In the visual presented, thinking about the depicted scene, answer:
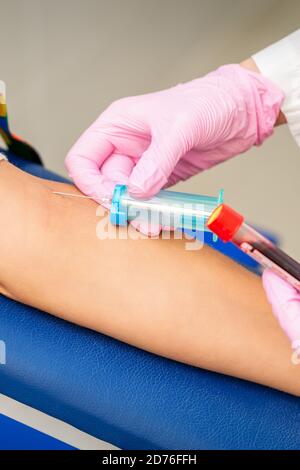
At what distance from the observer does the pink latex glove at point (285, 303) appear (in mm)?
752

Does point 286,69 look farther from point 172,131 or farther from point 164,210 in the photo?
point 164,210

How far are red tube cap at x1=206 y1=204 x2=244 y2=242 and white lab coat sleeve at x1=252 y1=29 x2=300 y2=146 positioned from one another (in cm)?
47

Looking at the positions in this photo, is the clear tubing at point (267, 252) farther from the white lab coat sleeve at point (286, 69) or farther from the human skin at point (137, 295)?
the white lab coat sleeve at point (286, 69)

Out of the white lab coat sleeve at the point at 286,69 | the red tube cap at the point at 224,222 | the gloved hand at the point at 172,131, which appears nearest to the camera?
the red tube cap at the point at 224,222

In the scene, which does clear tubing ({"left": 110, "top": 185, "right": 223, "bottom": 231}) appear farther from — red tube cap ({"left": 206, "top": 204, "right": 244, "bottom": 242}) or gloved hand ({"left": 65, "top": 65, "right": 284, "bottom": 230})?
red tube cap ({"left": 206, "top": 204, "right": 244, "bottom": 242})

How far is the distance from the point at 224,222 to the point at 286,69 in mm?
509

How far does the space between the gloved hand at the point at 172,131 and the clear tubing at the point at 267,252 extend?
7.4 inches

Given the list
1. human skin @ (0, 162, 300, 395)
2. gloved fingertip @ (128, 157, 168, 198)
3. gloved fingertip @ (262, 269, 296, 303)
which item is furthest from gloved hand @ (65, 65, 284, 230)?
gloved fingertip @ (262, 269, 296, 303)

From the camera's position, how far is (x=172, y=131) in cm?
93

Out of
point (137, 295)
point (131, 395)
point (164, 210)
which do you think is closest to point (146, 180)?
point (164, 210)

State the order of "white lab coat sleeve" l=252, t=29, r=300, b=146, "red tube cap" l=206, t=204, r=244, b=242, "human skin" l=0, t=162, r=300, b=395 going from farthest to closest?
"white lab coat sleeve" l=252, t=29, r=300, b=146
"human skin" l=0, t=162, r=300, b=395
"red tube cap" l=206, t=204, r=244, b=242

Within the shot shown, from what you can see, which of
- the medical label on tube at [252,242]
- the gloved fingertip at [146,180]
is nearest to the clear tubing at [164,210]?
the gloved fingertip at [146,180]

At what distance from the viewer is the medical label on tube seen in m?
0.70

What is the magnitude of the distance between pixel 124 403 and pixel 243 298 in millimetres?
219
